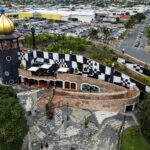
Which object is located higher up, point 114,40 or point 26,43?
point 26,43

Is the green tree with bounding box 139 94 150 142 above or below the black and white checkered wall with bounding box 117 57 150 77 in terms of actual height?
below

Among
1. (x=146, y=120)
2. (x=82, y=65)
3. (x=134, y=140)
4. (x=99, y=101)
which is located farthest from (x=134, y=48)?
(x=146, y=120)

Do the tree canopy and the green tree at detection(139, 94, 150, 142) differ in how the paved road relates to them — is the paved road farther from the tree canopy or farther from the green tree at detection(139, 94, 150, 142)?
the tree canopy

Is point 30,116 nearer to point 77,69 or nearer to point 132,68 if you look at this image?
point 77,69

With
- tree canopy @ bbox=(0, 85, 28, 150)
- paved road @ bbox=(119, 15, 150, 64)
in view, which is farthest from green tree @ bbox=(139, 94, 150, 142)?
paved road @ bbox=(119, 15, 150, 64)

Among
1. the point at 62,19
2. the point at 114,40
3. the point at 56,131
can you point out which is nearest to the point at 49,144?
the point at 56,131

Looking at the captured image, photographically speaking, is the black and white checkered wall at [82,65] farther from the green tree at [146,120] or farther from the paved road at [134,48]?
the paved road at [134,48]
